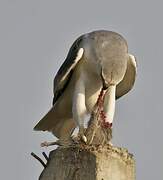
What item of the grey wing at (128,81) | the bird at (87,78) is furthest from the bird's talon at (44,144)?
the grey wing at (128,81)

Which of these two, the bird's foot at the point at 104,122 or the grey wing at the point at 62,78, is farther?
the grey wing at the point at 62,78

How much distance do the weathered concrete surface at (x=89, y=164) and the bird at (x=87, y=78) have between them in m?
0.61

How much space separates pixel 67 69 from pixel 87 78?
0.34 m

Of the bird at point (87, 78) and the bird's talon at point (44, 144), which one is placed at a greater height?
the bird at point (87, 78)

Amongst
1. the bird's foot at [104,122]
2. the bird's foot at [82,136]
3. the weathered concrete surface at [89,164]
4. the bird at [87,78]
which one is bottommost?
the weathered concrete surface at [89,164]

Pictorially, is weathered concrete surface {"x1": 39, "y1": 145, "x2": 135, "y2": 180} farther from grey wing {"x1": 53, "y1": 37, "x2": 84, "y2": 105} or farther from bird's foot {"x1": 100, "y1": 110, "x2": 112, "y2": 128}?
grey wing {"x1": 53, "y1": 37, "x2": 84, "y2": 105}

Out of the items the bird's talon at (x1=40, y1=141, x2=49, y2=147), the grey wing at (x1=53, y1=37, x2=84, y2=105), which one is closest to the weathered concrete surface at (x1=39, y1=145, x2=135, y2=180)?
the bird's talon at (x1=40, y1=141, x2=49, y2=147)

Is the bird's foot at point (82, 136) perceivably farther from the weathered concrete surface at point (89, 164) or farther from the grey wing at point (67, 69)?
the grey wing at point (67, 69)

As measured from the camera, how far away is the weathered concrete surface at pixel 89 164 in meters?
7.41

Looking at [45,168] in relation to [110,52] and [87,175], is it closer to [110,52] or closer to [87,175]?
[87,175]

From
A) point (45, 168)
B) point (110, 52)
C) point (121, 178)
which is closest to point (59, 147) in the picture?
point (45, 168)

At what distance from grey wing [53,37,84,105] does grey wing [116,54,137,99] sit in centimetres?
84

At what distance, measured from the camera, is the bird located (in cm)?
859

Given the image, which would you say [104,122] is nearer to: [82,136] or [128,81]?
[82,136]
